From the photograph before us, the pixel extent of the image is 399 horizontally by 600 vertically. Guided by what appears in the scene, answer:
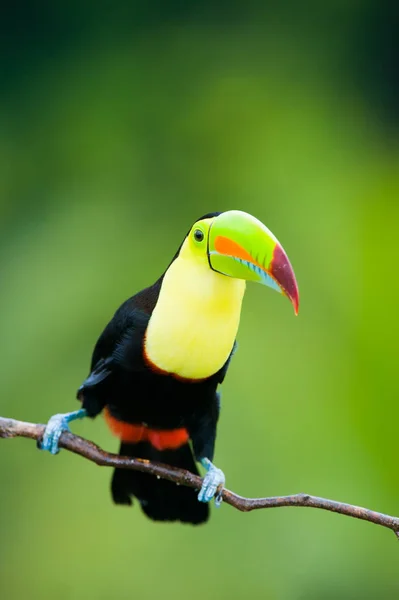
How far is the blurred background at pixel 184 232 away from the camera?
133 inches

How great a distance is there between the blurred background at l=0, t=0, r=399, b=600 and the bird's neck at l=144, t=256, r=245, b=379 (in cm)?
167

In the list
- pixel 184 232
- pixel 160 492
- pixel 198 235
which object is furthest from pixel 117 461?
pixel 184 232

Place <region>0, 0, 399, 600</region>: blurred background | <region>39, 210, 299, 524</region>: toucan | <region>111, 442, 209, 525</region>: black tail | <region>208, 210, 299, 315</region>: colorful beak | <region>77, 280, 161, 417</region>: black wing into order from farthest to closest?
<region>0, 0, 399, 600</region>: blurred background
<region>111, 442, 209, 525</region>: black tail
<region>77, 280, 161, 417</region>: black wing
<region>39, 210, 299, 524</region>: toucan
<region>208, 210, 299, 315</region>: colorful beak

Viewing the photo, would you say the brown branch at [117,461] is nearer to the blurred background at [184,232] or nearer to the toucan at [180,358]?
the toucan at [180,358]

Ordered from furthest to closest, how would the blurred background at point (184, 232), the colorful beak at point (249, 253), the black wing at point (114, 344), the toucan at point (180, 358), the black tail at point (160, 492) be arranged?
the blurred background at point (184, 232) < the black tail at point (160, 492) < the black wing at point (114, 344) < the toucan at point (180, 358) < the colorful beak at point (249, 253)

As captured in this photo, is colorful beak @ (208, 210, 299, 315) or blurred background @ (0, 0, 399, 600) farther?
blurred background @ (0, 0, 399, 600)

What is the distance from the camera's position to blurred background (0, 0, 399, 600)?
3.37 metres

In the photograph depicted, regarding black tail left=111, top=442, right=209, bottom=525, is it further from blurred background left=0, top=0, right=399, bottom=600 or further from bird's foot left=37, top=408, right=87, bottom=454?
blurred background left=0, top=0, right=399, bottom=600

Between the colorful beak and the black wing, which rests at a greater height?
the colorful beak

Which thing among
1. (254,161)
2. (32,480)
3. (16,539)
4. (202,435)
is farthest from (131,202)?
(202,435)

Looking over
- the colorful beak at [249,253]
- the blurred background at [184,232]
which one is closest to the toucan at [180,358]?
the colorful beak at [249,253]

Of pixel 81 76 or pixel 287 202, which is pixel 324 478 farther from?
pixel 81 76

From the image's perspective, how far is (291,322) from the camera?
3.50 metres

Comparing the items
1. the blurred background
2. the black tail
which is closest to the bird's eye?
the black tail
